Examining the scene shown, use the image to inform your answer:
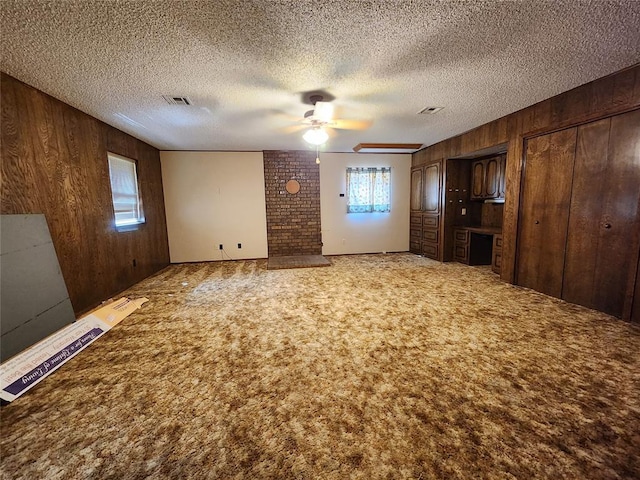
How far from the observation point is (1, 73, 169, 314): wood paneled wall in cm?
226

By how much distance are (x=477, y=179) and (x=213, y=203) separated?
537cm

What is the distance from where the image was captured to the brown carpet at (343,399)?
117 cm

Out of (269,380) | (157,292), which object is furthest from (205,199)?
(269,380)

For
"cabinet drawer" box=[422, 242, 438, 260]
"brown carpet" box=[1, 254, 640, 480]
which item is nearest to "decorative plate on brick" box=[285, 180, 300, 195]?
"cabinet drawer" box=[422, 242, 438, 260]

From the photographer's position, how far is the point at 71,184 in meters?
2.88

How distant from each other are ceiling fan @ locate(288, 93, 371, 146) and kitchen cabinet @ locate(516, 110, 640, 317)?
2.36 m

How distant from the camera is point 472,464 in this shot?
3.76 feet

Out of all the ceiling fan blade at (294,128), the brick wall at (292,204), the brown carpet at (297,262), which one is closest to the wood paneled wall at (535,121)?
the ceiling fan blade at (294,128)

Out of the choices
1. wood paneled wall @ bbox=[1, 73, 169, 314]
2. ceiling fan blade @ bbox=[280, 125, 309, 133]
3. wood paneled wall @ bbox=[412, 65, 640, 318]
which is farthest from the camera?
ceiling fan blade @ bbox=[280, 125, 309, 133]

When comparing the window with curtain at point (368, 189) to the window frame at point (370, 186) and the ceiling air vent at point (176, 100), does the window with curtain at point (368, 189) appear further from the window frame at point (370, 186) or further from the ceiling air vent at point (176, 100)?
the ceiling air vent at point (176, 100)

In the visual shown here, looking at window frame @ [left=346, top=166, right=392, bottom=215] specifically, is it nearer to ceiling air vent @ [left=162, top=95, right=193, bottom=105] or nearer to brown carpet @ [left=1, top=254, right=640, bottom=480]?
brown carpet @ [left=1, top=254, right=640, bottom=480]

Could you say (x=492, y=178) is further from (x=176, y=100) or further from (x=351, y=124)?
(x=176, y=100)

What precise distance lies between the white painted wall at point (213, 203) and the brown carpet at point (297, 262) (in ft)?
2.36

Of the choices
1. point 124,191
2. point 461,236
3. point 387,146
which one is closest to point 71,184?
point 124,191
